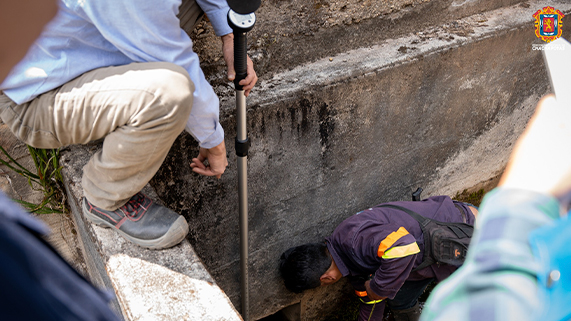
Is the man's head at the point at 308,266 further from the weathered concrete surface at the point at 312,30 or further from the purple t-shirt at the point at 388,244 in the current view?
the weathered concrete surface at the point at 312,30

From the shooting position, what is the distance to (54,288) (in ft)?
2.15

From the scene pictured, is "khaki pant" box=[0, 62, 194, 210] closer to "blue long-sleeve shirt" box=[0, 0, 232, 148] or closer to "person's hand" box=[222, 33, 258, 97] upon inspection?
"blue long-sleeve shirt" box=[0, 0, 232, 148]

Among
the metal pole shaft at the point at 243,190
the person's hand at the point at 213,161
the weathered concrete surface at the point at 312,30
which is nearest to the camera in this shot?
the person's hand at the point at 213,161

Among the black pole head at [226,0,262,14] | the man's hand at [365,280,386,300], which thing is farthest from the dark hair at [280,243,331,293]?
the black pole head at [226,0,262,14]

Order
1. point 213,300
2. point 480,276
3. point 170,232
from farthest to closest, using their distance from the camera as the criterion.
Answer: point 170,232 → point 213,300 → point 480,276

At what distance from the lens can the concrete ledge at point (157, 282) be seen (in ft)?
5.14

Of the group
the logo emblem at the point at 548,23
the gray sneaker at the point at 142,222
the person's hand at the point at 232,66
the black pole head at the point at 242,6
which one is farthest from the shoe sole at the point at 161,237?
the logo emblem at the point at 548,23

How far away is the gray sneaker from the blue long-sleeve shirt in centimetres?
38

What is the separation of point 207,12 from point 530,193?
4.82ft

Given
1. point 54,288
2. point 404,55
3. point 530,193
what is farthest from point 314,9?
point 54,288

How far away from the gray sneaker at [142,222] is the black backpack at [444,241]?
171 cm

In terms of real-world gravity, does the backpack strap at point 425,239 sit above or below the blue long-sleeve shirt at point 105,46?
below

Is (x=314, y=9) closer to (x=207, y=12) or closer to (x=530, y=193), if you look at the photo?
(x=207, y=12)

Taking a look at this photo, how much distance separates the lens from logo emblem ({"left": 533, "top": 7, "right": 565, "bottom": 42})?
11.7 feet
